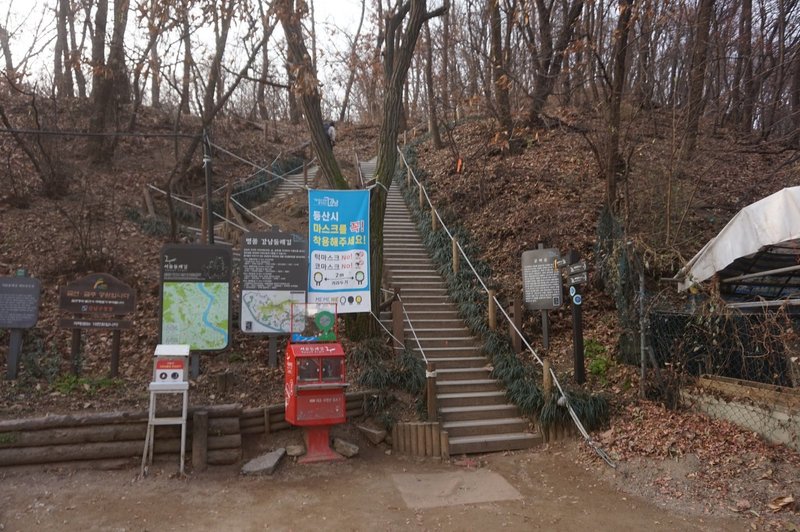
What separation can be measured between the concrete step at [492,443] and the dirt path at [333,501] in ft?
1.70

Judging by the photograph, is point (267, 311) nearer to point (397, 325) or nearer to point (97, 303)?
point (397, 325)

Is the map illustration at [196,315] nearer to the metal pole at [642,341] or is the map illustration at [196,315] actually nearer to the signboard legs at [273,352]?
the signboard legs at [273,352]

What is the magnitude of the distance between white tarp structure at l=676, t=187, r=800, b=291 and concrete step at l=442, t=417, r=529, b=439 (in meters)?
3.34

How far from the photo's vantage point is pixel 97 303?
8.44 meters

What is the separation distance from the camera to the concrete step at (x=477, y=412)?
8.91 metres

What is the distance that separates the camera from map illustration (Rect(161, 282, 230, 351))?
8781 mm

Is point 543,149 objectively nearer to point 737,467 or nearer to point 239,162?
point 239,162

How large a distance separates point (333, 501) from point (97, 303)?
4.53 metres

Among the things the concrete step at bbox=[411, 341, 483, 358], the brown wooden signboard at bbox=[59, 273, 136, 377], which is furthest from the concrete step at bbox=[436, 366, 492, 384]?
the brown wooden signboard at bbox=[59, 273, 136, 377]

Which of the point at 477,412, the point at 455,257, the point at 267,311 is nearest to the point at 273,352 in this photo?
the point at 267,311

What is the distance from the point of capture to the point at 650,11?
32.4ft

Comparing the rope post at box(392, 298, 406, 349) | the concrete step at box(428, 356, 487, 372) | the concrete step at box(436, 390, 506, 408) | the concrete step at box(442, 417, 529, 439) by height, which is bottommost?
the concrete step at box(442, 417, 529, 439)

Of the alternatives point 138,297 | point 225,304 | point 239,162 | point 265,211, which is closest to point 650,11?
point 225,304

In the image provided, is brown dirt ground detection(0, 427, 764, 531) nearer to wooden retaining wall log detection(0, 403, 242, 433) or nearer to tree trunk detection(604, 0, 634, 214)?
wooden retaining wall log detection(0, 403, 242, 433)
